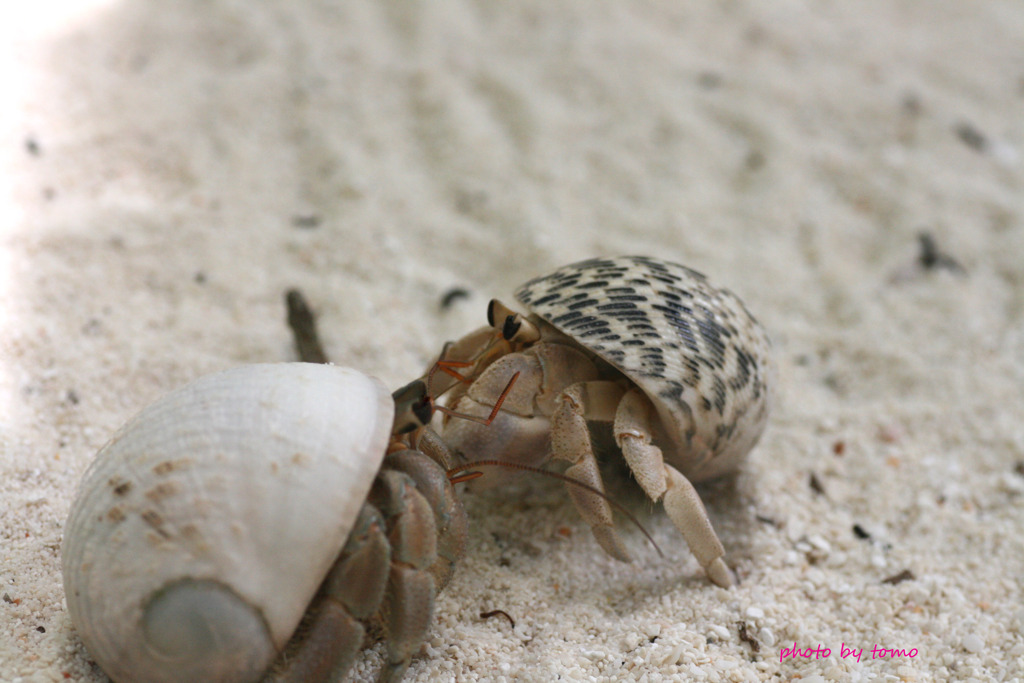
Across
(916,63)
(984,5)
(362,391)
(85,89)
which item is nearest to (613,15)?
(916,63)

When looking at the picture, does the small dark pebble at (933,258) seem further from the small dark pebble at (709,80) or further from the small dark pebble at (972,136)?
the small dark pebble at (709,80)

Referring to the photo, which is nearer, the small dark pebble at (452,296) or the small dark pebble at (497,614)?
the small dark pebble at (497,614)

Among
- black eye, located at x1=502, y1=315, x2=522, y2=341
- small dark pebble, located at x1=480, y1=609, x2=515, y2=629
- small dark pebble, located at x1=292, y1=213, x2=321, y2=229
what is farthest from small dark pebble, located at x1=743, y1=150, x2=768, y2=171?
small dark pebble, located at x1=480, y1=609, x2=515, y2=629

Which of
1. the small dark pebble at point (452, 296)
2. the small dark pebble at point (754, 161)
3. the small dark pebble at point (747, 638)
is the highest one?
the small dark pebble at point (754, 161)

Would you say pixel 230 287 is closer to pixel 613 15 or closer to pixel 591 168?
pixel 591 168

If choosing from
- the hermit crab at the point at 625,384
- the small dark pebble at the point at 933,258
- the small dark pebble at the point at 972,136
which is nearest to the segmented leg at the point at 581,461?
the hermit crab at the point at 625,384

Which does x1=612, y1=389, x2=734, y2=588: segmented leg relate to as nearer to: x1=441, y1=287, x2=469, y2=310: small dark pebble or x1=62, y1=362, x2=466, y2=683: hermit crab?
x1=62, y1=362, x2=466, y2=683: hermit crab

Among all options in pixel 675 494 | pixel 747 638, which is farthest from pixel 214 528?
pixel 747 638
